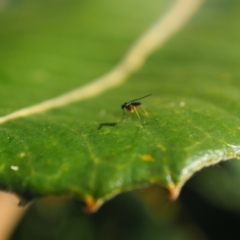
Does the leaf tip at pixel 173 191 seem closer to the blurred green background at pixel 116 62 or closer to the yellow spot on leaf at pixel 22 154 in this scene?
the yellow spot on leaf at pixel 22 154

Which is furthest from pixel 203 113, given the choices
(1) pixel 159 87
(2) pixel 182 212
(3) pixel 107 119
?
(2) pixel 182 212

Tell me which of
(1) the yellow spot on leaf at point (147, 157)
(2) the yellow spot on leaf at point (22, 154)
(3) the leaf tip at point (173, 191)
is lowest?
(3) the leaf tip at point (173, 191)

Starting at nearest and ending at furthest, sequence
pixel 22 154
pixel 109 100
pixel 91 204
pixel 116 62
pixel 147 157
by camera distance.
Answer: pixel 91 204
pixel 147 157
pixel 22 154
pixel 109 100
pixel 116 62

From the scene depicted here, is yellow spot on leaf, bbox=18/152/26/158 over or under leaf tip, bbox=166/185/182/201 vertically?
over

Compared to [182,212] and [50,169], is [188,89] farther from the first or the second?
[182,212]

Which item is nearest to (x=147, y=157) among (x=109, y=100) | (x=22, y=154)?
(x=22, y=154)

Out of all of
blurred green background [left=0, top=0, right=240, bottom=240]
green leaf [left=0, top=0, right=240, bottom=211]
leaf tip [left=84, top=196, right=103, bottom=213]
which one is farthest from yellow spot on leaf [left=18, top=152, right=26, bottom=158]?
blurred green background [left=0, top=0, right=240, bottom=240]

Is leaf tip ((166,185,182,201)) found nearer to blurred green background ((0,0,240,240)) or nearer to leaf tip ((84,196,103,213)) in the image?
leaf tip ((84,196,103,213))

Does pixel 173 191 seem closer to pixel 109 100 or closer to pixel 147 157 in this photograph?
pixel 147 157

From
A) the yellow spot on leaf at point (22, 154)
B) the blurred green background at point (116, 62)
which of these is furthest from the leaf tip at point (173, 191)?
the blurred green background at point (116, 62)
